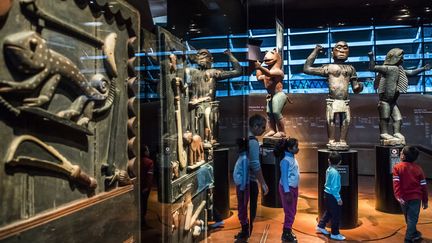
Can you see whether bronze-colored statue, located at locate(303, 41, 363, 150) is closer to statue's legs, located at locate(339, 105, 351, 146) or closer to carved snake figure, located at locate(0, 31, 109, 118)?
statue's legs, located at locate(339, 105, 351, 146)

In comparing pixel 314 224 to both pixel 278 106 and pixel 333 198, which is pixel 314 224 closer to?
pixel 333 198

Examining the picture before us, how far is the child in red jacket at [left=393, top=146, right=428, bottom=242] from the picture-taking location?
327 cm

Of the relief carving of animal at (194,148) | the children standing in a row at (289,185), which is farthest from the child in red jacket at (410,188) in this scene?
the relief carving of animal at (194,148)

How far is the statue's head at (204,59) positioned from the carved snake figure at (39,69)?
3.96ft

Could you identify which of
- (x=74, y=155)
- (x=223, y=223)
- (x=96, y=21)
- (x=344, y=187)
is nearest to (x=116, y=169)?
(x=74, y=155)

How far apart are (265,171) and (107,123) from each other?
10.5 ft

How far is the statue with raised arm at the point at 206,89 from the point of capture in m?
2.23

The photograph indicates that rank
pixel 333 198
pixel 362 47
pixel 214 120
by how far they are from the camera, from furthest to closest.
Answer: pixel 362 47, pixel 333 198, pixel 214 120

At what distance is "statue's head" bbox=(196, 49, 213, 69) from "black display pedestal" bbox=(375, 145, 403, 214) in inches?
106

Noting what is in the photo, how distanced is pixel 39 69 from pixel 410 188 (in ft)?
10.6

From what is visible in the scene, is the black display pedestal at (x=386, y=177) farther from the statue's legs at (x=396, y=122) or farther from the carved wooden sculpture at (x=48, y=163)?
the carved wooden sculpture at (x=48, y=163)

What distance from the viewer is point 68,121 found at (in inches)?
42.4

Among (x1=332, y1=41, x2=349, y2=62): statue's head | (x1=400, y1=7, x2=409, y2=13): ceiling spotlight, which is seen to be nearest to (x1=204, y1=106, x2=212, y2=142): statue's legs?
(x1=332, y1=41, x2=349, y2=62): statue's head

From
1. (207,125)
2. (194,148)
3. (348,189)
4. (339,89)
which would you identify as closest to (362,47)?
(339,89)
